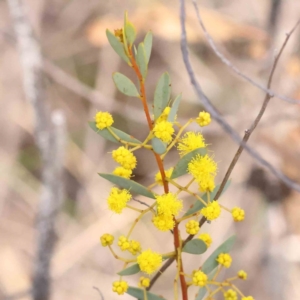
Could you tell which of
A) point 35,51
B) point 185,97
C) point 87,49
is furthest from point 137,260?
point 87,49

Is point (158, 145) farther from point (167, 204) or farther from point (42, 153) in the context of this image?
point (42, 153)

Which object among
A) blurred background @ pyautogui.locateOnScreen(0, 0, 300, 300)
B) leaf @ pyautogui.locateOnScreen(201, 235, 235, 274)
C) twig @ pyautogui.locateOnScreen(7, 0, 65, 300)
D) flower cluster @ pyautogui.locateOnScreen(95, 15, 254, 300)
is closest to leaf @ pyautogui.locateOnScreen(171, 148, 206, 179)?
flower cluster @ pyautogui.locateOnScreen(95, 15, 254, 300)

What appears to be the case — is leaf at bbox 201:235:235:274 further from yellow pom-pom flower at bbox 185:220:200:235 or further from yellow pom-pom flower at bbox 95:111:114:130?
yellow pom-pom flower at bbox 95:111:114:130

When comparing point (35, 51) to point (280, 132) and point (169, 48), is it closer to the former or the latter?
point (169, 48)

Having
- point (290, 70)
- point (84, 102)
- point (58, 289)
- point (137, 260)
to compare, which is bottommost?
point (137, 260)

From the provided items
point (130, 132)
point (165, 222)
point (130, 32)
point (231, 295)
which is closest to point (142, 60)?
point (130, 32)

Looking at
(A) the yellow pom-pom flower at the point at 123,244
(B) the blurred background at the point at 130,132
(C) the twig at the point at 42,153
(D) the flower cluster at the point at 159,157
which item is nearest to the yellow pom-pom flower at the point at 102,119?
(D) the flower cluster at the point at 159,157
